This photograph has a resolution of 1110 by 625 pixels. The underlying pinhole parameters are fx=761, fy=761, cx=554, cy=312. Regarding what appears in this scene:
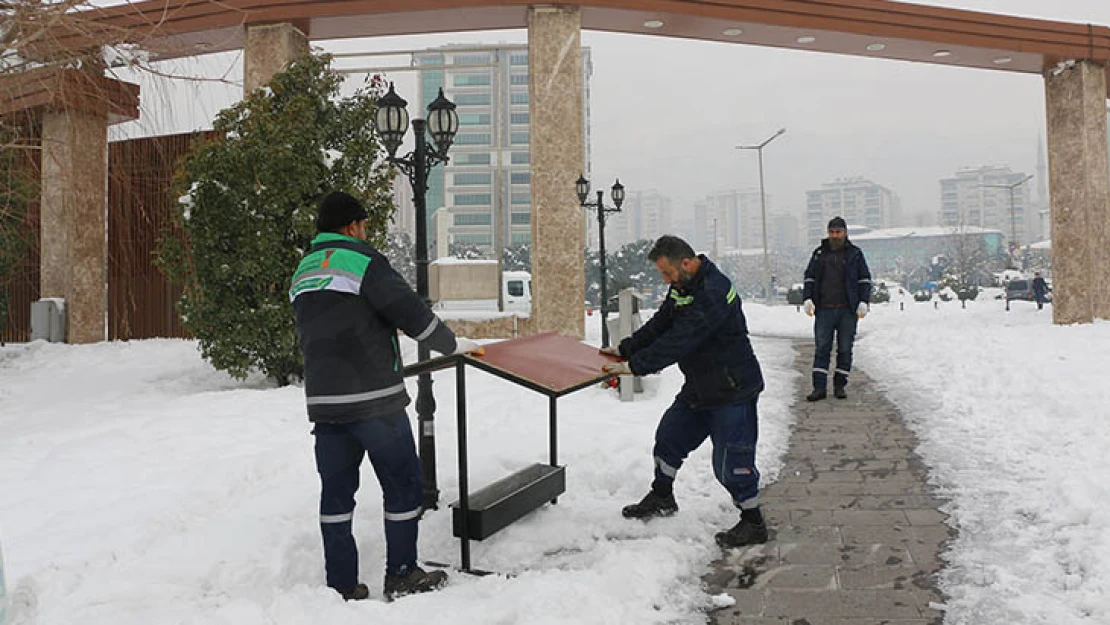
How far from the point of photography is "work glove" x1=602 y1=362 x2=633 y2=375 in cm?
447

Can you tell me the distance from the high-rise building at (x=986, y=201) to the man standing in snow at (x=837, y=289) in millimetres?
119009

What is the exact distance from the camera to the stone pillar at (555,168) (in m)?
13.4

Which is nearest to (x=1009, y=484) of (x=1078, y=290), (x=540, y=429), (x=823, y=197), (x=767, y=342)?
(x=540, y=429)

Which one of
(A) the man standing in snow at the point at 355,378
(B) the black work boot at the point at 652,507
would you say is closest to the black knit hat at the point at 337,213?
(A) the man standing in snow at the point at 355,378

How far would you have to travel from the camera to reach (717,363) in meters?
4.37

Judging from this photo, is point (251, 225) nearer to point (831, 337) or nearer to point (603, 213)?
point (831, 337)

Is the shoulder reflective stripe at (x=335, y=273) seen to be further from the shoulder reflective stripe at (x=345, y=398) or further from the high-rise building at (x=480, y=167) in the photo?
the high-rise building at (x=480, y=167)

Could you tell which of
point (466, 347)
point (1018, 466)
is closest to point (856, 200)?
point (1018, 466)

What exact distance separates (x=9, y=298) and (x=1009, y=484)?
66.3ft

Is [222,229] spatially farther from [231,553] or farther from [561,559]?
[561,559]

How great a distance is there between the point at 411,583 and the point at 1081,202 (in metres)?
17.2

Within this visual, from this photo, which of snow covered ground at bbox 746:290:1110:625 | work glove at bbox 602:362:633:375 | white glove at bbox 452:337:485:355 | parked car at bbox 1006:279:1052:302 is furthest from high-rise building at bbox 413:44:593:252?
white glove at bbox 452:337:485:355

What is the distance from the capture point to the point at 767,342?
54.0 ft

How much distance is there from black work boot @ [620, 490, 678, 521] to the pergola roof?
1069cm
